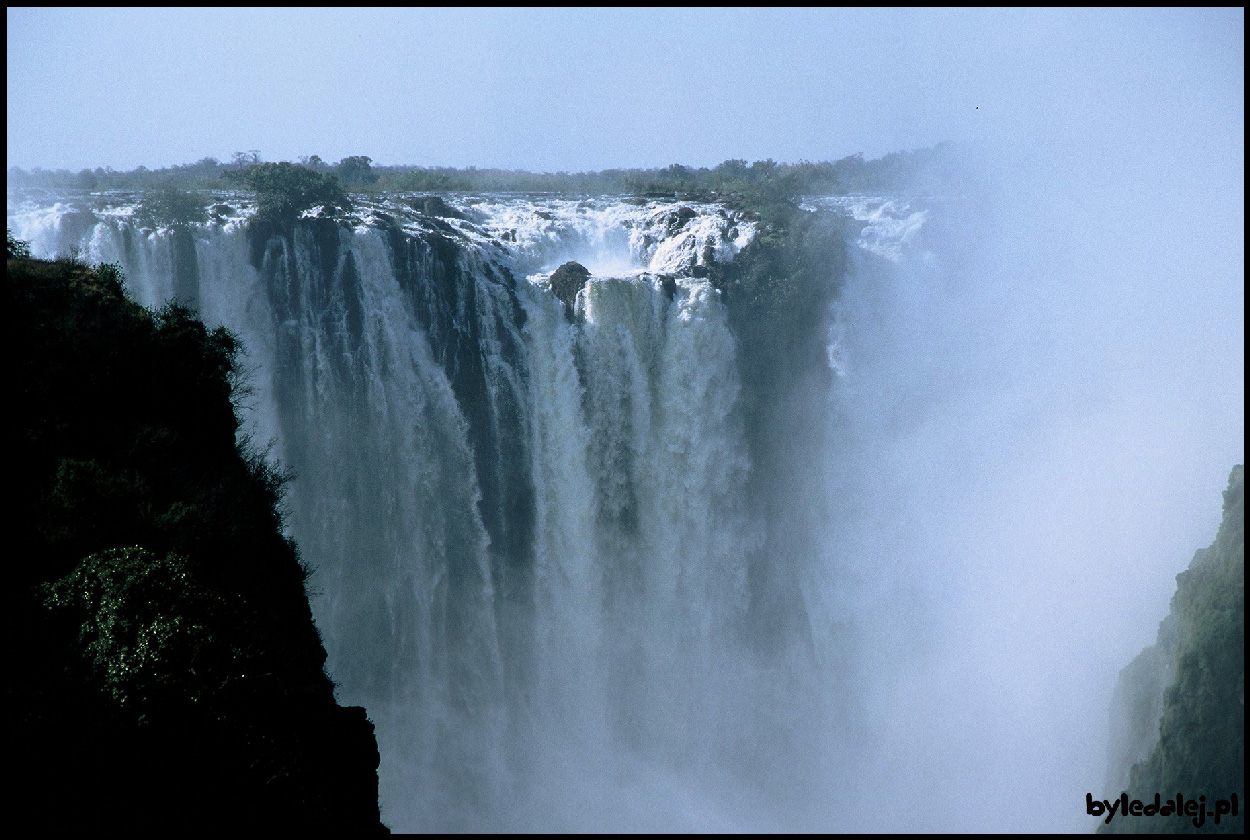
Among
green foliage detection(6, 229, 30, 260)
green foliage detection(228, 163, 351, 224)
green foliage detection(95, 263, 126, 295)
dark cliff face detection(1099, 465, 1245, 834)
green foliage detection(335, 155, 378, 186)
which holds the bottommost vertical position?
Answer: dark cliff face detection(1099, 465, 1245, 834)

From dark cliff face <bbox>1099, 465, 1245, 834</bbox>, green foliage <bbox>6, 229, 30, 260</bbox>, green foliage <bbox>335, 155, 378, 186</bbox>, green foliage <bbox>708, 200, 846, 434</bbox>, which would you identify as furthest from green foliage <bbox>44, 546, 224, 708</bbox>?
green foliage <bbox>335, 155, 378, 186</bbox>

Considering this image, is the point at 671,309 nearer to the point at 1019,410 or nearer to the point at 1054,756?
the point at 1019,410

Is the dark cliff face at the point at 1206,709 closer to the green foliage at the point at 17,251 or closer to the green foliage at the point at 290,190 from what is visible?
the green foliage at the point at 290,190

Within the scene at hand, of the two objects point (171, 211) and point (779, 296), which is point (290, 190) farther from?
point (779, 296)

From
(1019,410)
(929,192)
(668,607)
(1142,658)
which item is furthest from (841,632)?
(929,192)

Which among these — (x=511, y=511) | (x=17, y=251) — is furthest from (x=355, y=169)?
(x=17, y=251)

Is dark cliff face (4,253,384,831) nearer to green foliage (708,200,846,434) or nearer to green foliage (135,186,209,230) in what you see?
green foliage (135,186,209,230)
